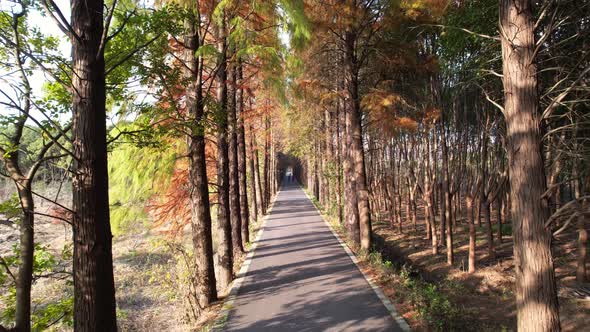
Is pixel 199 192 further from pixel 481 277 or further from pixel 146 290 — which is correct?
pixel 481 277

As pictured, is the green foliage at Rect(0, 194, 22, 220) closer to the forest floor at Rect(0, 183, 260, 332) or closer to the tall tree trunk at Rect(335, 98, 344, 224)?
the forest floor at Rect(0, 183, 260, 332)

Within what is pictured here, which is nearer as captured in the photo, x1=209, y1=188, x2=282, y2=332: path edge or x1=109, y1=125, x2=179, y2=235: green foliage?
x1=209, y1=188, x2=282, y2=332: path edge

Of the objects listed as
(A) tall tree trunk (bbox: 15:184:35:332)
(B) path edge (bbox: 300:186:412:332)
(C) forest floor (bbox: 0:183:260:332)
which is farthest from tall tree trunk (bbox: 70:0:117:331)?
(B) path edge (bbox: 300:186:412:332)

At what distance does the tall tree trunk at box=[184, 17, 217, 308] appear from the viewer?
798 centimetres

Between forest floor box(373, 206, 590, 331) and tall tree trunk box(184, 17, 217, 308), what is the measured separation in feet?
13.1

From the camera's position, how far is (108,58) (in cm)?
518

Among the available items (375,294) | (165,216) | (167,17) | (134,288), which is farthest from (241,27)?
(134,288)

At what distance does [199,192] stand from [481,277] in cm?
935

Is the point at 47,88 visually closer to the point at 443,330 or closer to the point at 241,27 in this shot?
the point at 241,27

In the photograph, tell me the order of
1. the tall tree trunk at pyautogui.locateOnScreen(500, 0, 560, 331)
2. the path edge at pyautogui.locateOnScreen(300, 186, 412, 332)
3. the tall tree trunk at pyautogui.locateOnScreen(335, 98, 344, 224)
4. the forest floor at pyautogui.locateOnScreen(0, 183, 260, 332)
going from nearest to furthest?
1. the tall tree trunk at pyautogui.locateOnScreen(500, 0, 560, 331)
2. the path edge at pyautogui.locateOnScreen(300, 186, 412, 332)
3. the forest floor at pyautogui.locateOnScreen(0, 183, 260, 332)
4. the tall tree trunk at pyautogui.locateOnScreen(335, 98, 344, 224)

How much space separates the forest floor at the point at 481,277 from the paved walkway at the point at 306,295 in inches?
30.5

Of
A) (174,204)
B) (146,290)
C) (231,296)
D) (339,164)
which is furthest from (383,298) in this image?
(339,164)

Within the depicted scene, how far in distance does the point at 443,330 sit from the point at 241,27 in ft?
21.0

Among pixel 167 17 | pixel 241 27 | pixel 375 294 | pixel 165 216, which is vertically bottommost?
pixel 375 294
